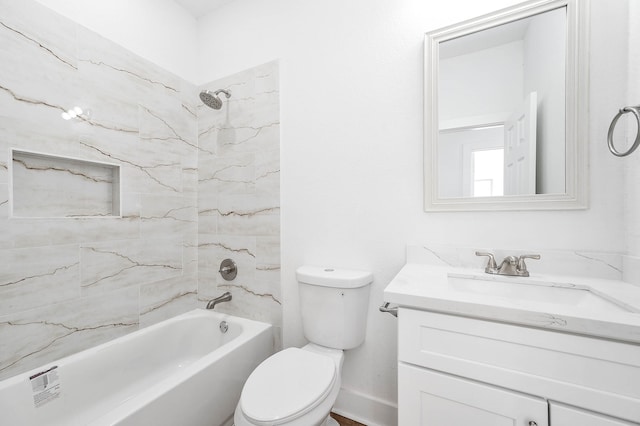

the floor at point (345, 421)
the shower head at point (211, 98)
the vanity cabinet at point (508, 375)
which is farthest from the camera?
the shower head at point (211, 98)

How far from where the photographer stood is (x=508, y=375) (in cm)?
75

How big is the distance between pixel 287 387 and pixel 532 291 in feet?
3.24

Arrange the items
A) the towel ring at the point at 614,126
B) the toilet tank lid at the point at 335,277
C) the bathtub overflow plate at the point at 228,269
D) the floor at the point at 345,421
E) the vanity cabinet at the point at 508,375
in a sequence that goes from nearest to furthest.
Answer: the vanity cabinet at the point at 508,375
the towel ring at the point at 614,126
the toilet tank lid at the point at 335,277
the floor at the point at 345,421
the bathtub overflow plate at the point at 228,269

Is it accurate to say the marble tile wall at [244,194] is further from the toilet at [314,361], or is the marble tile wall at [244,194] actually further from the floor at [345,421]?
the floor at [345,421]

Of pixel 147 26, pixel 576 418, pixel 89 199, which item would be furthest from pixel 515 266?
A: pixel 147 26

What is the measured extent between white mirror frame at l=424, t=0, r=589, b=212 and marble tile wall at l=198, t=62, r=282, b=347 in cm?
94

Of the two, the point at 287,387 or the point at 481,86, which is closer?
the point at 287,387

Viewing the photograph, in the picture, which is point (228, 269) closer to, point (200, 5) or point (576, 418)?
Answer: point (576, 418)

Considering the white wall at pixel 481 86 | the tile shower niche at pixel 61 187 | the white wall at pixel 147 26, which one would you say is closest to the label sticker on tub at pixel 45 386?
the tile shower niche at pixel 61 187

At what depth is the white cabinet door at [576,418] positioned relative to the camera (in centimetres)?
66

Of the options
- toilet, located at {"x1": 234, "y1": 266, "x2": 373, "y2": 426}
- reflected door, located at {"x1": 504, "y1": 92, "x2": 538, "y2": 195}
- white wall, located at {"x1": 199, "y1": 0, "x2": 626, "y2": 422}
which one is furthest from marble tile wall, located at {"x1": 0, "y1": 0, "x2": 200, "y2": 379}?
reflected door, located at {"x1": 504, "y1": 92, "x2": 538, "y2": 195}

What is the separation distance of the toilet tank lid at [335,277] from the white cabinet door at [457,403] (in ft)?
1.61

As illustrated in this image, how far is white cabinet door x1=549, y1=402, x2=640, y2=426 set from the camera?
66 centimetres

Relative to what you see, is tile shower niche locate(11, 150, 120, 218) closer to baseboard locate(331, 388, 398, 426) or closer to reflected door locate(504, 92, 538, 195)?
baseboard locate(331, 388, 398, 426)
